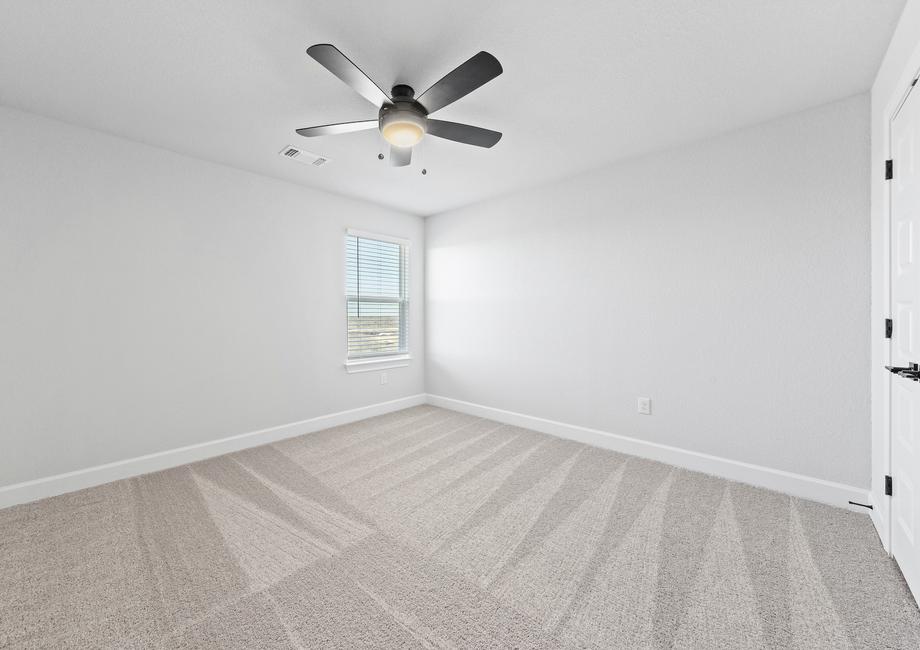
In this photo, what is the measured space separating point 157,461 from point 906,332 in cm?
462

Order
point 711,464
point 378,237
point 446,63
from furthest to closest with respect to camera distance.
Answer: point 378,237 → point 711,464 → point 446,63

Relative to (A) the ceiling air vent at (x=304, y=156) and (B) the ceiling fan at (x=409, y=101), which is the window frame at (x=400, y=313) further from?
(B) the ceiling fan at (x=409, y=101)

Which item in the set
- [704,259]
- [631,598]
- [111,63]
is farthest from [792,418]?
[111,63]

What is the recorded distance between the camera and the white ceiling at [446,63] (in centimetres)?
159

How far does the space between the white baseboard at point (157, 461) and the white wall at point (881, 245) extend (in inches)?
157

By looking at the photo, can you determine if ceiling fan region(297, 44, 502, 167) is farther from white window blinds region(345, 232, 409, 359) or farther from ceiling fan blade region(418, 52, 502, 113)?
white window blinds region(345, 232, 409, 359)

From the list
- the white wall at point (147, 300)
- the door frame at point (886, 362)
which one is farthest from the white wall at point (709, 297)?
the white wall at point (147, 300)

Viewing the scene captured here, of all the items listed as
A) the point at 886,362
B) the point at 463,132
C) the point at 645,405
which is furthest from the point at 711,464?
the point at 463,132

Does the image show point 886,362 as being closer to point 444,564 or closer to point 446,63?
point 444,564

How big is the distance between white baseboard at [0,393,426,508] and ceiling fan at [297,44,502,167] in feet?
8.60

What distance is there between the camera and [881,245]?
1958 millimetres

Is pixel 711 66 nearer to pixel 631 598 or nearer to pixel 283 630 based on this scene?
pixel 631 598

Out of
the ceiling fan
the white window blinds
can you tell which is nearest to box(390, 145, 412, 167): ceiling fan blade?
the ceiling fan

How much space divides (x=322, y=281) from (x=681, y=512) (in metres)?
3.57
